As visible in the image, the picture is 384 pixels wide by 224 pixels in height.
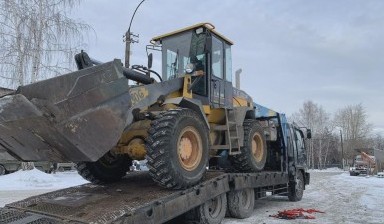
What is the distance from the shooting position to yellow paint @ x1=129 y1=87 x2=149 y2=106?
21.0ft

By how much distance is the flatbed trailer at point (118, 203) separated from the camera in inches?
→ 214

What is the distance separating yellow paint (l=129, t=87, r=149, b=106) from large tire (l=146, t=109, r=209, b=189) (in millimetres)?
435

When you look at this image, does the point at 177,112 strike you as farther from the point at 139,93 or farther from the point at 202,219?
the point at 202,219

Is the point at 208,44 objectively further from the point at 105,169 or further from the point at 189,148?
the point at 105,169

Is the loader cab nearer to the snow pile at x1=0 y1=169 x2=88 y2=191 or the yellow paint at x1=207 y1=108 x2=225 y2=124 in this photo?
the yellow paint at x1=207 y1=108 x2=225 y2=124

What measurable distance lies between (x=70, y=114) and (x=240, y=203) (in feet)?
16.5

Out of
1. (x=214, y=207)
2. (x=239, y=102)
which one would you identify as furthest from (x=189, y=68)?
(x=214, y=207)

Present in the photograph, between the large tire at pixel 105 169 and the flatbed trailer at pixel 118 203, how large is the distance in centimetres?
28

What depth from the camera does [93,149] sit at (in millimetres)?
5496

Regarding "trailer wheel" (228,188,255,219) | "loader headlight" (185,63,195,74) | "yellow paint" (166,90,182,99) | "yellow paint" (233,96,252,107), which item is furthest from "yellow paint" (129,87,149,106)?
"yellow paint" (233,96,252,107)

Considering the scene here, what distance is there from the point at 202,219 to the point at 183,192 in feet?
3.70

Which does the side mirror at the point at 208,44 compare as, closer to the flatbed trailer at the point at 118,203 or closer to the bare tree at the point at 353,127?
the flatbed trailer at the point at 118,203

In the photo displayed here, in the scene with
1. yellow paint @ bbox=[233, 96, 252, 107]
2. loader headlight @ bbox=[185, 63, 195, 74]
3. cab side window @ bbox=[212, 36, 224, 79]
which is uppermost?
cab side window @ bbox=[212, 36, 224, 79]

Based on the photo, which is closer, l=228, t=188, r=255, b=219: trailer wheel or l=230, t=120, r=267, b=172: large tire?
l=228, t=188, r=255, b=219: trailer wheel
